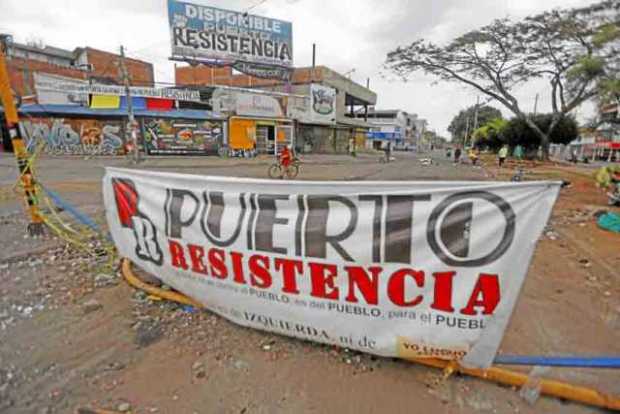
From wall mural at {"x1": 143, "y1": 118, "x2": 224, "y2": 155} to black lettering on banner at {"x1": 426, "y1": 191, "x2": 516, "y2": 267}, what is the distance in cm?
2562

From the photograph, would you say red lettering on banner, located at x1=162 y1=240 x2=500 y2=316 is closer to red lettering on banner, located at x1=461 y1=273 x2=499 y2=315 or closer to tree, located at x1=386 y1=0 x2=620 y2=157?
red lettering on banner, located at x1=461 y1=273 x2=499 y2=315

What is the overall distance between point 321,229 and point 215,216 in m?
0.94

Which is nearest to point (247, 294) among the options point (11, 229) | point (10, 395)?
point (10, 395)

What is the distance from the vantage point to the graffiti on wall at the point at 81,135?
75.9 ft

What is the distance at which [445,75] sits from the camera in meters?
26.1

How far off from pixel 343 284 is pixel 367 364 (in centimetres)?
65

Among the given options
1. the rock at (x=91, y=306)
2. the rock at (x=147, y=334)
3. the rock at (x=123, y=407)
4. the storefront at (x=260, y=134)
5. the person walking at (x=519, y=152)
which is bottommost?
the rock at (x=123, y=407)

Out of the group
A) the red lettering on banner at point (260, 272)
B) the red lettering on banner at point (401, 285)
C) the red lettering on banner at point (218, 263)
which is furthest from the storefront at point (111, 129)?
the red lettering on banner at point (401, 285)

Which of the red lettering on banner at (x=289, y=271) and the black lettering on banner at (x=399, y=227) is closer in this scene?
the black lettering on banner at (x=399, y=227)

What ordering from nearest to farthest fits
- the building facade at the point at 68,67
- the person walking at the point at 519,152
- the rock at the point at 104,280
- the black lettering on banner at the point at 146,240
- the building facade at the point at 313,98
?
1. the black lettering on banner at the point at 146,240
2. the rock at the point at 104,280
3. the building facade at the point at 68,67
4. the building facade at the point at 313,98
5. the person walking at the point at 519,152

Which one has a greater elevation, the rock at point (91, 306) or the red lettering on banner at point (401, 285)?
the red lettering on banner at point (401, 285)

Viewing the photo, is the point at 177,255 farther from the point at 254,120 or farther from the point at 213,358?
the point at 254,120

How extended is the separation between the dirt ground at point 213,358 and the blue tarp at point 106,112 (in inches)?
887

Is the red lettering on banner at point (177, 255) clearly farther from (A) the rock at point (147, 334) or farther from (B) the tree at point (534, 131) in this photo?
(B) the tree at point (534, 131)
